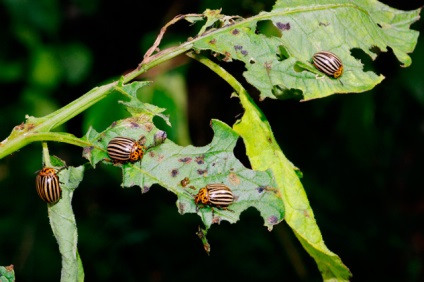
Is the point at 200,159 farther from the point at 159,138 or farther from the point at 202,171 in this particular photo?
the point at 159,138

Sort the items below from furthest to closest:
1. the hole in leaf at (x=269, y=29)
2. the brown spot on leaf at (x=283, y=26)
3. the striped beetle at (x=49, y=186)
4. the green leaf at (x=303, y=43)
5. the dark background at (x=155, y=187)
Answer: the dark background at (x=155, y=187)
the hole in leaf at (x=269, y=29)
the brown spot on leaf at (x=283, y=26)
the green leaf at (x=303, y=43)
the striped beetle at (x=49, y=186)

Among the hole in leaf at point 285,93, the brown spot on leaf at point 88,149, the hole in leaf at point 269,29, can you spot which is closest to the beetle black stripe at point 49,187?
the brown spot on leaf at point 88,149

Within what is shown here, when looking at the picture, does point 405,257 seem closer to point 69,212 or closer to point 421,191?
point 421,191

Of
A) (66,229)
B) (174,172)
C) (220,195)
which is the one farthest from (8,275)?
(220,195)

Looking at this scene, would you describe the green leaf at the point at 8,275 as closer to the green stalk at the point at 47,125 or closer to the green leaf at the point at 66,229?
the green leaf at the point at 66,229

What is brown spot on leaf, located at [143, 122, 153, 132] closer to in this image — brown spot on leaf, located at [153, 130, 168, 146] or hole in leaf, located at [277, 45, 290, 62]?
brown spot on leaf, located at [153, 130, 168, 146]

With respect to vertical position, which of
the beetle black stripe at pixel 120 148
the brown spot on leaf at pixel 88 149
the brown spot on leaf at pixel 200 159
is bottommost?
the brown spot on leaf at pixel 200 159

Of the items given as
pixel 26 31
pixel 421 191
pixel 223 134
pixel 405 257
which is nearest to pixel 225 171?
pixel 223 134
